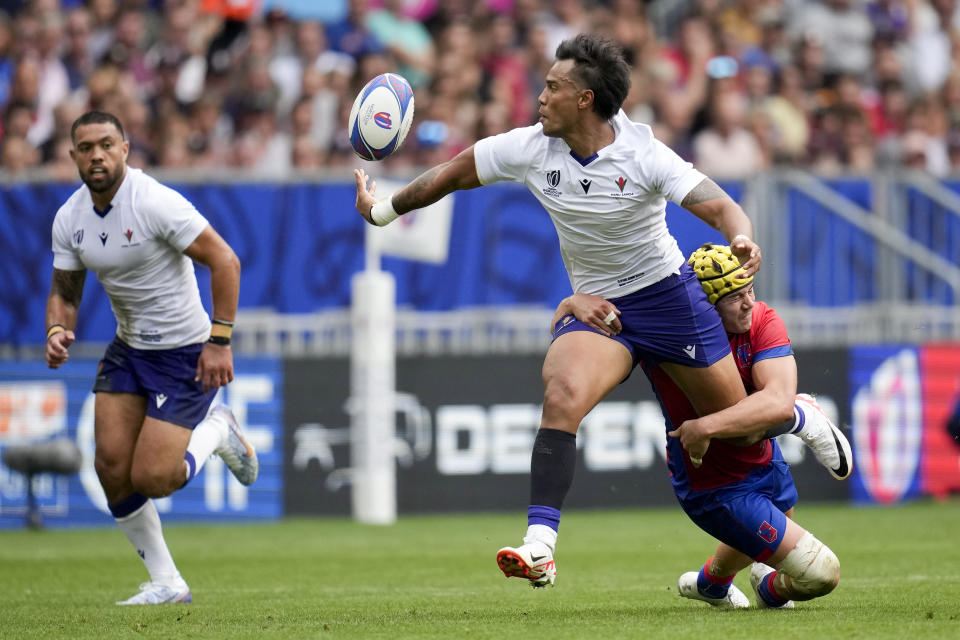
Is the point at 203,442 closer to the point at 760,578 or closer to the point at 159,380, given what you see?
the point at 159,380

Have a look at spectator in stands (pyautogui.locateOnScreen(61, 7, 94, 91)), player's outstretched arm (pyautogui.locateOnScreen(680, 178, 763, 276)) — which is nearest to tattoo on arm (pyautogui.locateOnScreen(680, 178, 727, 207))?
player's outstretched arm (pyautogui.locateOnScreen(680, 178, 763, 276))

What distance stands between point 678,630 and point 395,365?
8.19m

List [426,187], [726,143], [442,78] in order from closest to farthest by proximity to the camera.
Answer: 1. [426,187]
2. [442,78]
3. [726,143]

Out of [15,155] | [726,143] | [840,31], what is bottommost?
[15,155]

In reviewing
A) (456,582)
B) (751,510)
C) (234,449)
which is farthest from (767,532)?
(234,449)

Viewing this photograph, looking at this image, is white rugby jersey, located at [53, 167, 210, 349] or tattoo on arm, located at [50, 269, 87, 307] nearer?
white rugby jersey, located at [53, 167, 210, 349]

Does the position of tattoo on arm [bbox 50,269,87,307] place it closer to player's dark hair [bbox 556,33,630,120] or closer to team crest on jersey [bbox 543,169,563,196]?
team crest on jersey [bbox 543,169,563,196]

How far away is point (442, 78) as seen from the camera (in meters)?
16.3

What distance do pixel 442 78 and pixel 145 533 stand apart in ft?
28.5

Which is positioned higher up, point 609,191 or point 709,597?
point 609,191

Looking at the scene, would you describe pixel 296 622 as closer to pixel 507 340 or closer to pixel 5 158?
pixel 507 340

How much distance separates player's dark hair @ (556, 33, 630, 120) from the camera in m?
7.11

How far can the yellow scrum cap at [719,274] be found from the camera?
7.34m

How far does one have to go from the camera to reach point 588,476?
48.4 feet
